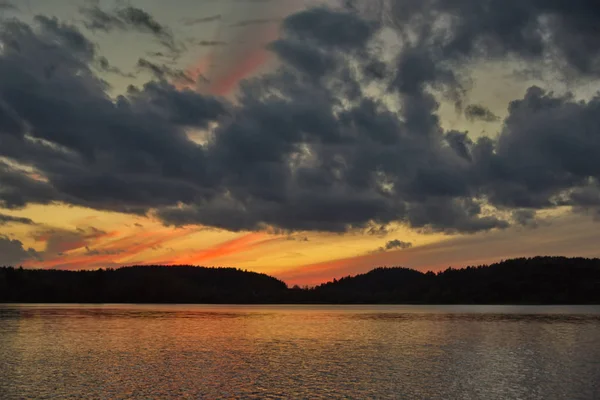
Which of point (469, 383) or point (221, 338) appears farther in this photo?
point (221, 338)

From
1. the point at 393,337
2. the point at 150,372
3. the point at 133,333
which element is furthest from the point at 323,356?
the point at 133,333

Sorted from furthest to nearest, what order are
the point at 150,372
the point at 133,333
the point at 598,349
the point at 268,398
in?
the point at 133,333 < the point at 598,349 < the point at 150,372 < the point at 268,398

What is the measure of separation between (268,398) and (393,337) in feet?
226

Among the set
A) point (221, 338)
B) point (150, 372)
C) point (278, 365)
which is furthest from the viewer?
point (221, 338)

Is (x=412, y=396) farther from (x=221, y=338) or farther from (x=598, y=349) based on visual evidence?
(x=221, y=338)

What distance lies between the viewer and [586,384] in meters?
55.0

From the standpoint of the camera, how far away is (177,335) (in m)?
117

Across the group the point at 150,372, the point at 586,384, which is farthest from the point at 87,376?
the point at 586,384

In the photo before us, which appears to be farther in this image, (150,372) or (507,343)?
(507,343)

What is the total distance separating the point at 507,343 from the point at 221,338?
55.6 metres

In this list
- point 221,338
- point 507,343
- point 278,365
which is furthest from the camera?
point 221,338

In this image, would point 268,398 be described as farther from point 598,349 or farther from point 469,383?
point 598,349

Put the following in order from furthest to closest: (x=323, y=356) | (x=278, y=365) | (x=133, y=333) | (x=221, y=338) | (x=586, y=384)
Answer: (x=133, y=333) < (x=221, y=338) < (x=323, y=356) < (x=278, y=365) < (x=586, y=384)

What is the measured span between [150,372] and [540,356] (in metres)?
55.0
